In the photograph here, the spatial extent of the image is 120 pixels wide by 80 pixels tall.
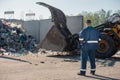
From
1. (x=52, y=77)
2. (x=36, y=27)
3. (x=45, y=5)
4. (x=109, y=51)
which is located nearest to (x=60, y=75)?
(x=52, y=77)

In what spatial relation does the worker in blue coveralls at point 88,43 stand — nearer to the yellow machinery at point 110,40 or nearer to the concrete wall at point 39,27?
the yellow machinery at point 110,40

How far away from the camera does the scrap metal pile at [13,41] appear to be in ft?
67.2

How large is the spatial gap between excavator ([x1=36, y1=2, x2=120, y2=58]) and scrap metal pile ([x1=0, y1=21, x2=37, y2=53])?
13.1 ft

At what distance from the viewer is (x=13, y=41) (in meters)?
21.8

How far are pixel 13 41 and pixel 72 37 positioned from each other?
635 cm

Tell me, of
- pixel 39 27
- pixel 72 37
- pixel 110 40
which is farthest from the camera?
pixel 39 27

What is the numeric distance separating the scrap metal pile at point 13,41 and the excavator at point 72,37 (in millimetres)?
3997

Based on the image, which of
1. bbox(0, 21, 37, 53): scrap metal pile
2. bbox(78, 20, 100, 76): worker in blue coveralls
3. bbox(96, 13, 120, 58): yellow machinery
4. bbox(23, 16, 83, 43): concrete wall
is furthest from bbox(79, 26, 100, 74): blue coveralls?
bbox(23, 16, 83, 43): concrete wall

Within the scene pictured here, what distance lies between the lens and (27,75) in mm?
9492

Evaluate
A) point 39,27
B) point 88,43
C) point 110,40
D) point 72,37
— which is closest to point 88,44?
point 88,43

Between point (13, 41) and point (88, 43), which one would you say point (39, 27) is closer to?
point (13, 41)

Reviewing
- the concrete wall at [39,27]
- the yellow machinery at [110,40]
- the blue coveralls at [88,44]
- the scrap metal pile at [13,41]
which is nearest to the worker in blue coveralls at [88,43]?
the blue coveralls at [88,44]

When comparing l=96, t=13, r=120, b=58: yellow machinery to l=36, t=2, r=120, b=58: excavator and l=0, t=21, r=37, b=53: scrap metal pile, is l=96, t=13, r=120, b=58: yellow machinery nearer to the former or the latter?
l=36, t=2, r=120, b=58: excavator

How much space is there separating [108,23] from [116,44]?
110 centimetres
